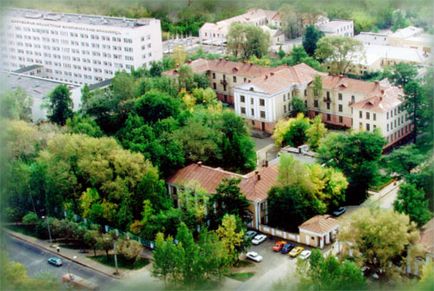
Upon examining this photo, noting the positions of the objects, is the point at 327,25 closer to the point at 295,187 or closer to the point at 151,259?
the point at 295,187

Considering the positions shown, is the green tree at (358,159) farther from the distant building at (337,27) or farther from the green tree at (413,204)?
the distant building at (337,27)

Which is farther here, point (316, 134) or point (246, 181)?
point (316, 134)

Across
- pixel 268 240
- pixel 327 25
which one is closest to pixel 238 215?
pixel 268 240

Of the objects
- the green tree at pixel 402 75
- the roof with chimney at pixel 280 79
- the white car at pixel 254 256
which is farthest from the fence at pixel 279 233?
the green tree at pixel 402 75

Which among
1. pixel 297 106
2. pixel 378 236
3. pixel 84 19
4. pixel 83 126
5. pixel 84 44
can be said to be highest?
pixel 84 19

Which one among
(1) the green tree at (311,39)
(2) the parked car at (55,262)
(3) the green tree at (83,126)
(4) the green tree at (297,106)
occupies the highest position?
(1) the green tree at (311,39)

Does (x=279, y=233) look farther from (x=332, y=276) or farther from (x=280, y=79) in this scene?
(x=280, y=79)

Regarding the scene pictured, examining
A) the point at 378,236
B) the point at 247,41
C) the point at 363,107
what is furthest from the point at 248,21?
the point at 378,236
